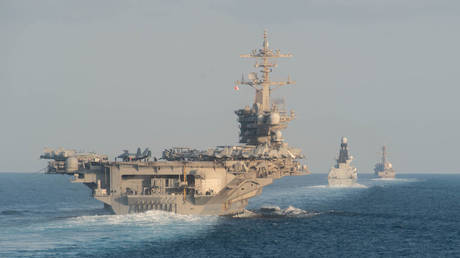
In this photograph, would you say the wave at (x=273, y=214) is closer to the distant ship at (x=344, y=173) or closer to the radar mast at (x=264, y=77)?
the radar mast at (x=264, y=77)

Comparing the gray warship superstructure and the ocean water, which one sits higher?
the gray warship superstructure

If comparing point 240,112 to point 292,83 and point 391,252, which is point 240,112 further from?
point 391,252

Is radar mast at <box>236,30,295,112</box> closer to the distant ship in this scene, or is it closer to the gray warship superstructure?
the gray warship superstructure

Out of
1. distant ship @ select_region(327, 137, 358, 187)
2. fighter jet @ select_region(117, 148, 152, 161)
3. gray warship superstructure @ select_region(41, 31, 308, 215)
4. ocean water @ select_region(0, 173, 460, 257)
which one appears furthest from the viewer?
distant ship @ select_region(327, 137, 358, 187)

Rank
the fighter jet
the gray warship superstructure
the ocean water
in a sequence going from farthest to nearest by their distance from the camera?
1. the fighter jet
2. the gray warship superstructure
3. the ocean water

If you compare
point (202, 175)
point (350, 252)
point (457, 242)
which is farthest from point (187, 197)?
point (457, 242)

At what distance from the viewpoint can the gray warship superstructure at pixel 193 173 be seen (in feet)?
157

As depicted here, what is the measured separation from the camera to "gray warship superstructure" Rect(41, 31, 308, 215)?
157ft

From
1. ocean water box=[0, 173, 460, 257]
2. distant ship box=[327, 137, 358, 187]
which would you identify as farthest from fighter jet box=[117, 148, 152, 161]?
distant ship box=[327, 137, 358, 187]

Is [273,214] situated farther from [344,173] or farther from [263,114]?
[344,173]

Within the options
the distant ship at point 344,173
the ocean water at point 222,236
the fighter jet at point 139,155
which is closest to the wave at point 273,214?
the ocean water at point 222,236

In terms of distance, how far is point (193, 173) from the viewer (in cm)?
4769

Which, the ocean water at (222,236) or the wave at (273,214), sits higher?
the wave at (273,214)

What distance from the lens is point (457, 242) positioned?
4241 cm
